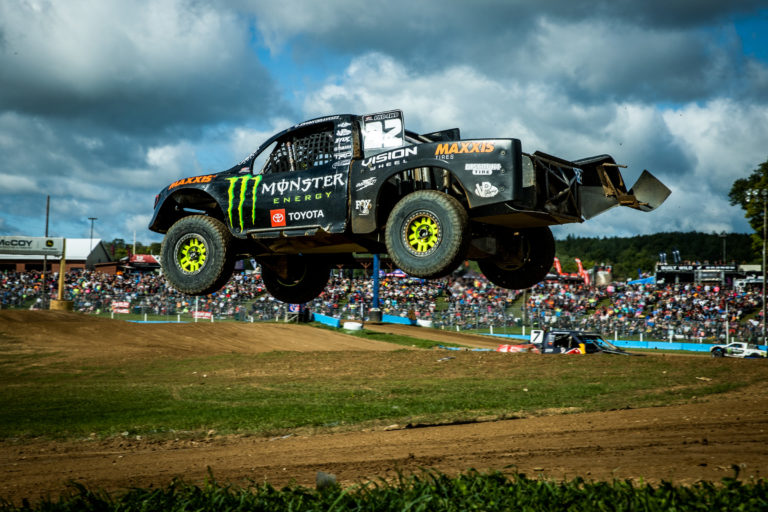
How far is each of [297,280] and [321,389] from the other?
365 inches

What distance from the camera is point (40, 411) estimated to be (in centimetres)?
1386

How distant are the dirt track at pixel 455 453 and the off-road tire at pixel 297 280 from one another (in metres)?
2.22

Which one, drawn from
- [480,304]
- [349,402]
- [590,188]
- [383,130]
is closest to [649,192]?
[590,188]

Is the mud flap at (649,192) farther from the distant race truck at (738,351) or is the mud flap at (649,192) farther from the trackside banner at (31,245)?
the distant race truck at (738,351)

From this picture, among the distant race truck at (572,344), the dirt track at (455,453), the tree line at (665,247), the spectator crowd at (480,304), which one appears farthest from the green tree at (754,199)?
the tree line at (665,247)

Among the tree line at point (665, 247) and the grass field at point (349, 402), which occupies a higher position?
the tree line at point (665, 247)

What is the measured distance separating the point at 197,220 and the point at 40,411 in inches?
381

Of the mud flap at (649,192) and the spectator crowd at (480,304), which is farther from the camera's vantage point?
the spectator crowd at (480,304)

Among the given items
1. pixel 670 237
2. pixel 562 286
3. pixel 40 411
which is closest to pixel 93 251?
pixel 562 286

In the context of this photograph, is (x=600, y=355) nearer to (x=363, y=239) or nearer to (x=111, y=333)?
(x=363, y=239)

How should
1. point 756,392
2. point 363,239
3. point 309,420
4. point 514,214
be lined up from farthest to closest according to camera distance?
point 756,392, point 309,420, point 363,239, point 514,214

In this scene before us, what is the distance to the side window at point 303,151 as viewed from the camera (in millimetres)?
6555

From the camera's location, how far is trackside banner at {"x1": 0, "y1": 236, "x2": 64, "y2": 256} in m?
7.88

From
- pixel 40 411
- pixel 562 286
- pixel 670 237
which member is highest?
pixel 670 237
